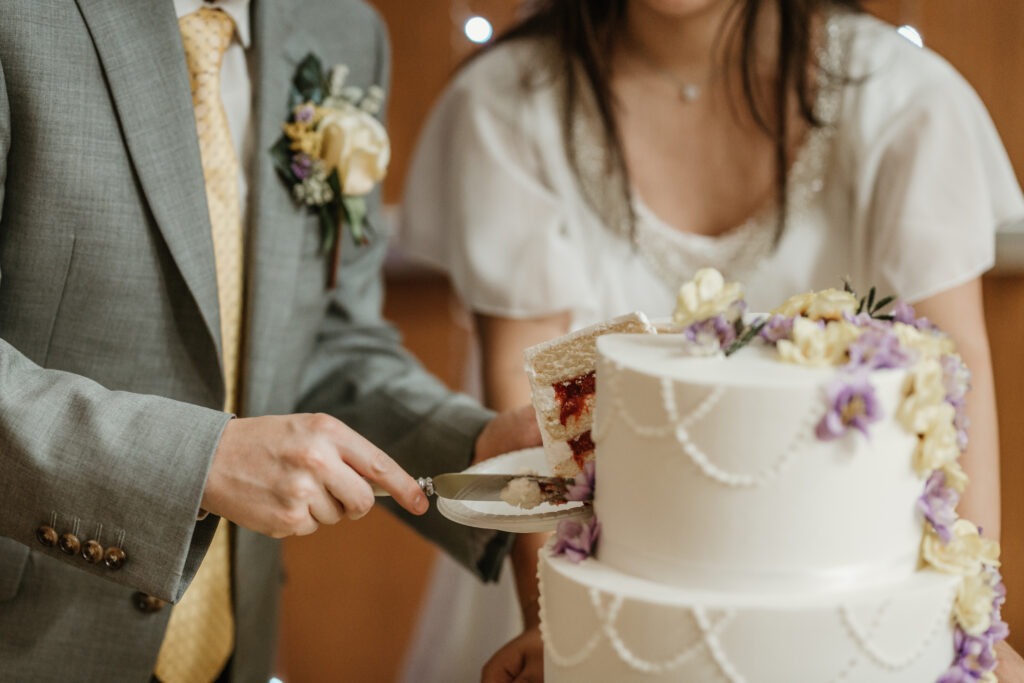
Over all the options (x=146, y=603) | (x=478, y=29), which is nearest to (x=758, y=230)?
(x=146, y=603)

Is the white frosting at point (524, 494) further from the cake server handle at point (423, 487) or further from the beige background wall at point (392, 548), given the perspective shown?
the beige background wall at point (392, 548)

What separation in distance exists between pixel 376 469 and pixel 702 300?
1.31 feet

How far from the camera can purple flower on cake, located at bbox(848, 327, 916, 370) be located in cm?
85

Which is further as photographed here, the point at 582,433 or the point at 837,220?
the point at 837,220

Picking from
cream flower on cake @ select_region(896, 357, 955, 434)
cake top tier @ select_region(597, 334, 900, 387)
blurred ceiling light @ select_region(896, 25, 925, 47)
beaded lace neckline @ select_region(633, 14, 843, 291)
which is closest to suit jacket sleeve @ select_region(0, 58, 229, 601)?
cake top tier @ select_region(597, 334, 900, 387)

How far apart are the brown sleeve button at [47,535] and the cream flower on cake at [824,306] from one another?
85 cm

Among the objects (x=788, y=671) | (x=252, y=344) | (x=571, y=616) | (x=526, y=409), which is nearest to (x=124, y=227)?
(x=252, y=344)

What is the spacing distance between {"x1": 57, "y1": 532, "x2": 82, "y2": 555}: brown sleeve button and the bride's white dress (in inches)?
26.8

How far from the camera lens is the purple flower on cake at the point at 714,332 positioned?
35.8 inches

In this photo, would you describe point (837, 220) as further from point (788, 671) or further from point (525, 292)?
point (788, 671)

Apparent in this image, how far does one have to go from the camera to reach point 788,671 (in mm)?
868

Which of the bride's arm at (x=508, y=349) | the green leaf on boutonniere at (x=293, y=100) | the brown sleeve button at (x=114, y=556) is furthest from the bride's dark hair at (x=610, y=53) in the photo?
the brown sleeve button at (x=114, y=556)

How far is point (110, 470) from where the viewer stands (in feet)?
3.52

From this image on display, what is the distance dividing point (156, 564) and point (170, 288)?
0.42 meters
